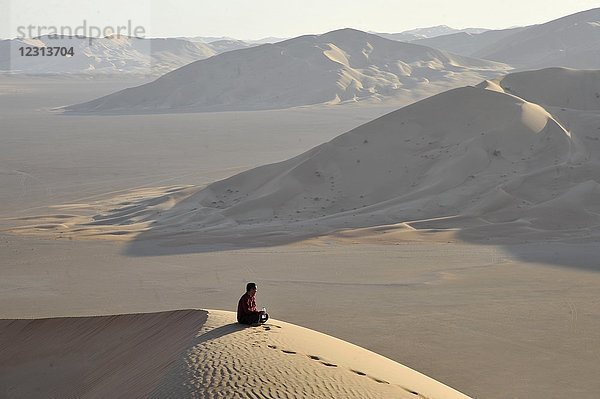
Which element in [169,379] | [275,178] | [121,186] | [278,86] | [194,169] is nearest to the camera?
[169,379]

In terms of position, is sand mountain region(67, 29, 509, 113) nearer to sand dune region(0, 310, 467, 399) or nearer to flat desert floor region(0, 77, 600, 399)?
flat desert floor region(0, 77, 600, 399)

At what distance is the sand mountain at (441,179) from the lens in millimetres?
17547

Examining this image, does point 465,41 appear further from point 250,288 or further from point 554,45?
point 250,288

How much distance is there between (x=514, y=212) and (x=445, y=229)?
7.62 ft

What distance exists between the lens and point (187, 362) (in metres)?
6.00

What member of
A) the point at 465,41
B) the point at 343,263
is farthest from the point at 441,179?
the point at 465,41

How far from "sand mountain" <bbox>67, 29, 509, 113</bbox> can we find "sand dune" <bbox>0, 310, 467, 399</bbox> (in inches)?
2870

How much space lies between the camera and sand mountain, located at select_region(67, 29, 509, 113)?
84.6 m

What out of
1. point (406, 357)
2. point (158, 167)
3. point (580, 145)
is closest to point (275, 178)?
point (580, 145)

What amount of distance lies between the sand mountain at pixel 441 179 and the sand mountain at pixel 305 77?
2264 inches

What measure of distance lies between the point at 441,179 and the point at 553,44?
119352 millimetres

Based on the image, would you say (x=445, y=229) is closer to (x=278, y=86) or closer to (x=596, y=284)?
(x=596, y=284)

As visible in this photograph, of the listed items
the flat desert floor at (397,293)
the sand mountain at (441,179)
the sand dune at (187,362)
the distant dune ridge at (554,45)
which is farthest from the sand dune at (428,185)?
the distant dune ridge at (554,45)

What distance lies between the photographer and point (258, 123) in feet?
197
